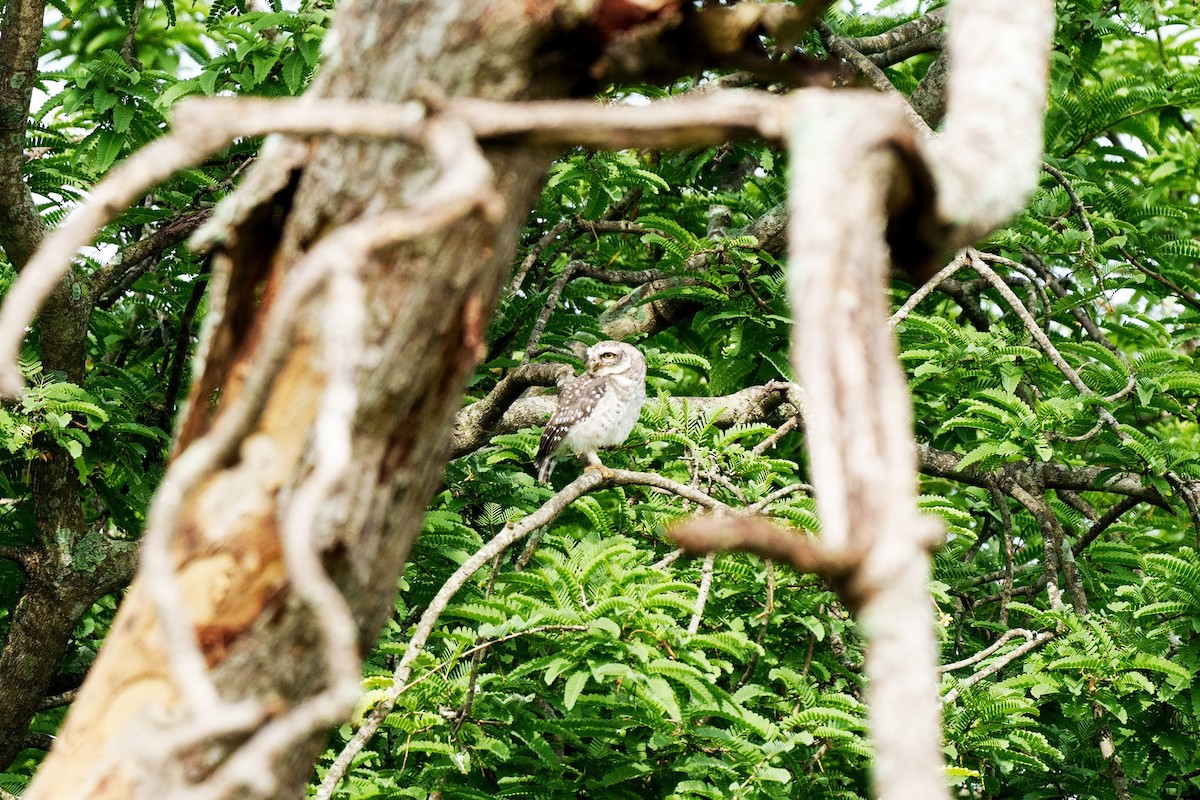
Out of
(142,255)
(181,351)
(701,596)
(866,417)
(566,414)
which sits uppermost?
(566,414)

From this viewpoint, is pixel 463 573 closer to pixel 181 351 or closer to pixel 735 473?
pixel 735 473

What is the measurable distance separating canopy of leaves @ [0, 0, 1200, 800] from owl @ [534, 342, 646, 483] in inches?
8.4

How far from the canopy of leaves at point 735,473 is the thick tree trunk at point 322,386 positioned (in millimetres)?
1885

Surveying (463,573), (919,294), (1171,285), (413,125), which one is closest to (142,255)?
(463,573)

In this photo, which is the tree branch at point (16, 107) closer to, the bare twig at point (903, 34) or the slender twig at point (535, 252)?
the slender twig at point (535, 252)

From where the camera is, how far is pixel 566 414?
6.97 metres

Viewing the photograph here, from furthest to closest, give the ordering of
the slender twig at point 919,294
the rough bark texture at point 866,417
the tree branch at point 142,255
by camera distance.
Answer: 1. the tree branch at point 142,255
2. the slender twig at point 919,294
3. the rough bark texture at point 866,417

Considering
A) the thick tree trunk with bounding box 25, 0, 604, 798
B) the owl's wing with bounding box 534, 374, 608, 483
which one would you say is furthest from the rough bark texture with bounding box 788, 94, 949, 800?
the owl's wing with bounding box 534, 374, 608, 483

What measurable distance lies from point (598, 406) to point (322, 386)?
17.2 feet

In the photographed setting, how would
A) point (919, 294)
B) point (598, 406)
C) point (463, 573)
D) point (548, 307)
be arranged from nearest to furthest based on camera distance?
point (463, 573) → point (919, 294) → point (548, 307) → point (598, 406)

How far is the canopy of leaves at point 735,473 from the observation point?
163 inches

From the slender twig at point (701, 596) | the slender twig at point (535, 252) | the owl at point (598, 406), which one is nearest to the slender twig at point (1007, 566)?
the slender twig at point (701, 596)

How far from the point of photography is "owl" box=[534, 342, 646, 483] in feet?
22.4

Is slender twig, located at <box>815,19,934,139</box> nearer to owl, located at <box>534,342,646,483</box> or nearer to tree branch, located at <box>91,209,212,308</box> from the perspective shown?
owl, located at <box>534,342,646,483</box>
